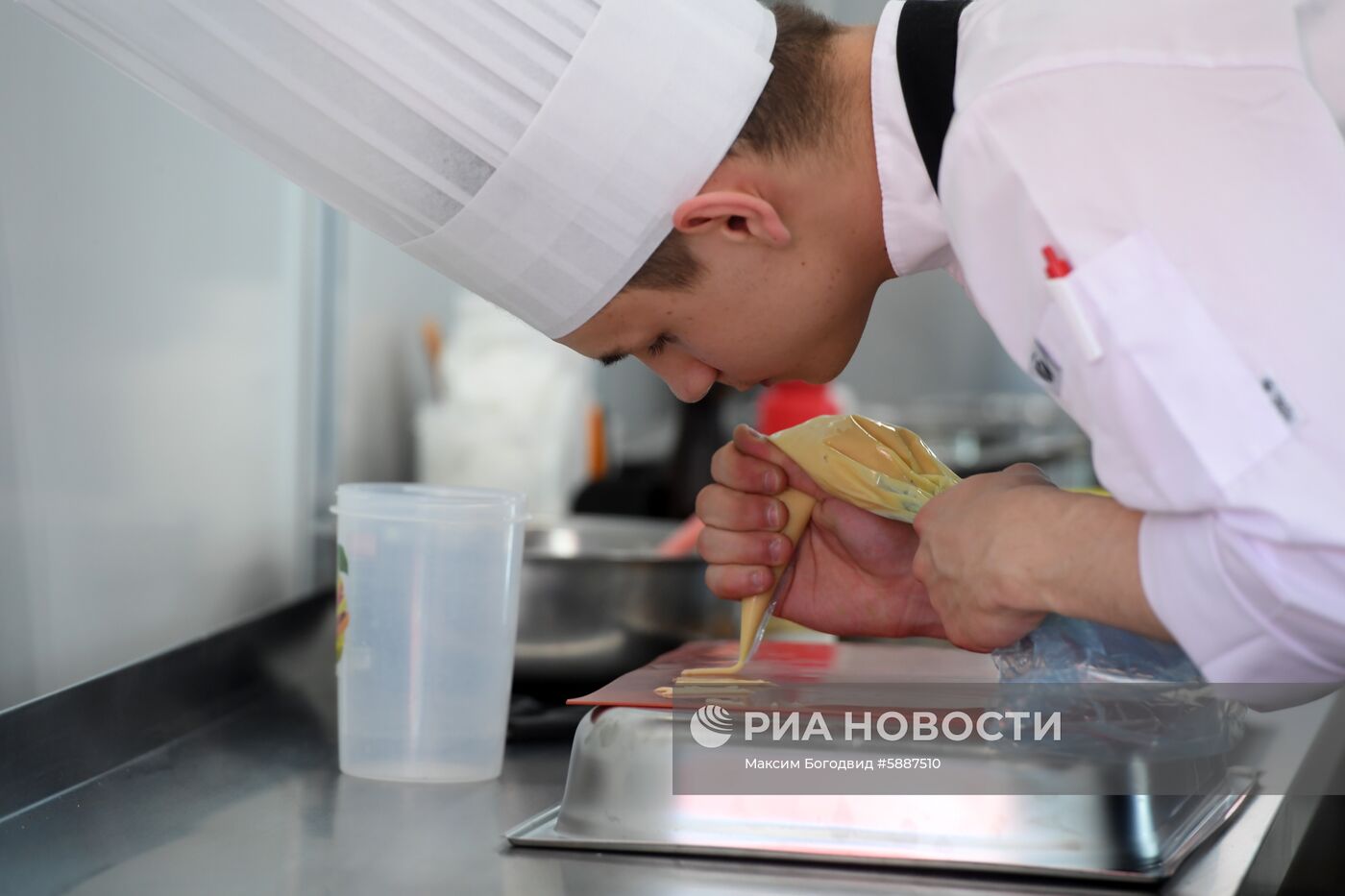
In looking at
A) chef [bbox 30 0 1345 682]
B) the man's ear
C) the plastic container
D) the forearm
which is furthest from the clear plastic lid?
the forearm

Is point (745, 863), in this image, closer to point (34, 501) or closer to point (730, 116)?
point (730, 116)

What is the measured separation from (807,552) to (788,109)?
394 mm

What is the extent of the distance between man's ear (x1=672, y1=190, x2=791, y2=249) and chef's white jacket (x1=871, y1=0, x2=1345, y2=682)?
11 centimetres

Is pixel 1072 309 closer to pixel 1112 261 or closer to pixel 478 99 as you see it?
pixel 1112 261

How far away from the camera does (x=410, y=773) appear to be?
0.96 meters

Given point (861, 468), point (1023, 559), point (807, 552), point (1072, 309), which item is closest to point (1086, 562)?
point (1023, 559)

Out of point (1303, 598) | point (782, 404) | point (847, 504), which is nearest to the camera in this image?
point (1303, 598)

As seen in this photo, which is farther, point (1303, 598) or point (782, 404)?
point (782, 404)

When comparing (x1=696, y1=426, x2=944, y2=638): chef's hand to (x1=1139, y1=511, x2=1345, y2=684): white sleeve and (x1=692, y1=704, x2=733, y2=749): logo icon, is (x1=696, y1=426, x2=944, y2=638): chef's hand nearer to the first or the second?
(x1=692, y1=704, x2=733, y2=749): logo icon

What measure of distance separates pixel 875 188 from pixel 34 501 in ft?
2.02

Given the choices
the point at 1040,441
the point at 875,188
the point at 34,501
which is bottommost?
the point at 1040,441

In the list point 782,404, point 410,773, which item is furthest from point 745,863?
point 782,404

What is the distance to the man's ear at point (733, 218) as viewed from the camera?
0.82m

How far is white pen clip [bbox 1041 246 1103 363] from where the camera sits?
2.29 ft
